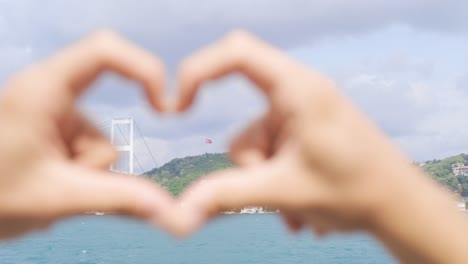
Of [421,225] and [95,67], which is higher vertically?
[95,67]

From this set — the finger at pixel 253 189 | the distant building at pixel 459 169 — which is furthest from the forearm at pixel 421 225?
the distant building at pixel 459 169

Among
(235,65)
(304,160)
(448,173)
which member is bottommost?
(304,160)

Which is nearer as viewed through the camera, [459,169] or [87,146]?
[87,146]

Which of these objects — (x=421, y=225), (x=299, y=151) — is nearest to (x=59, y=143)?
(x=299, y=151)

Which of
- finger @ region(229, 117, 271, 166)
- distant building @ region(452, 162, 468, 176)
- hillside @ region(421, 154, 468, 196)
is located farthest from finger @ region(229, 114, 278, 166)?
distant building @ region(452, 162, 468, 176)

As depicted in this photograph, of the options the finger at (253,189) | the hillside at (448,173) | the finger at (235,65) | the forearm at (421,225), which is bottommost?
the forearm at (421,225)

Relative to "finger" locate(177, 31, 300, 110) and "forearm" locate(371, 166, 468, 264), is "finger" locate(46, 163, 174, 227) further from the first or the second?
"forearm" locate(371, 166, 468, 264)

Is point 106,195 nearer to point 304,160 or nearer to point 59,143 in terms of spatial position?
point 59,143

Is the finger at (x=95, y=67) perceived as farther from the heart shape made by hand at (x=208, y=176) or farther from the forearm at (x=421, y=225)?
the forearm at (x=421, y=225)
